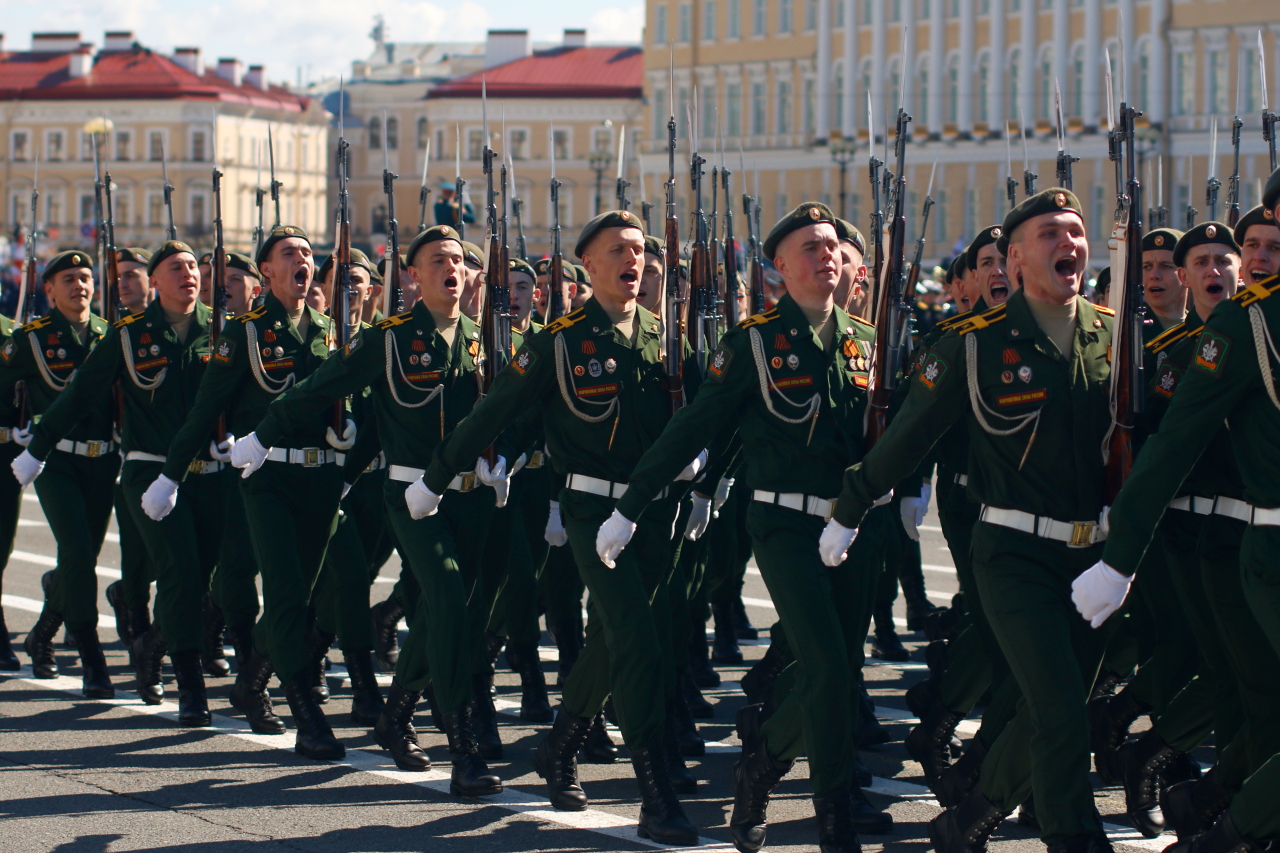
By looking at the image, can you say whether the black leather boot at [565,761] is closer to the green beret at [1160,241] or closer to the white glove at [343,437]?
the white glove at [343,437]

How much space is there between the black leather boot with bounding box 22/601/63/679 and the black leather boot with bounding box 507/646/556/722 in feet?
7.72

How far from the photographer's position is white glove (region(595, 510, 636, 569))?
6.20 m

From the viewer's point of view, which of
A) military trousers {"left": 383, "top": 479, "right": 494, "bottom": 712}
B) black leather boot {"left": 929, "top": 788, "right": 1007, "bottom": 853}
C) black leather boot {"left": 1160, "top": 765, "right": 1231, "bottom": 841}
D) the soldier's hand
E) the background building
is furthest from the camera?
the background building

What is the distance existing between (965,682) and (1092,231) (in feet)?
173

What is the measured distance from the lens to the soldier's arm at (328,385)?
24.1 feet

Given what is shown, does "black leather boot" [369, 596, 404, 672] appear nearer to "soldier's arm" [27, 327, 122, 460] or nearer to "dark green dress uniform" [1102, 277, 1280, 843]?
"soldier's arm" [27, 327, 122, 460]

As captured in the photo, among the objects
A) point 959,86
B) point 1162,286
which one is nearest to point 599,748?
point 1162,286

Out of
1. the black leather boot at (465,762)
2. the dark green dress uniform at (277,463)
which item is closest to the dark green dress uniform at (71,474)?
the dark green dress uniform at (277,463)

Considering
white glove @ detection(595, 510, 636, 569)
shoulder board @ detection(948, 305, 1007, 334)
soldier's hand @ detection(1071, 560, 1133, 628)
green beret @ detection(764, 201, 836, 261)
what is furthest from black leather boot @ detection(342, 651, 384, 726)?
soldier's hand @ detection(1071, 560, 1133, 628)

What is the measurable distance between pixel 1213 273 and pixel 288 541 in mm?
3615

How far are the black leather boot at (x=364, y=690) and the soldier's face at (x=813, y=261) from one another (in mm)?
2777

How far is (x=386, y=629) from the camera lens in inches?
368

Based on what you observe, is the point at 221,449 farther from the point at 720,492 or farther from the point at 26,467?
the point at 720,492

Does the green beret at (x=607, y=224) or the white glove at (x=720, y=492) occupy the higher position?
the green beret at (x=607, y=224)
